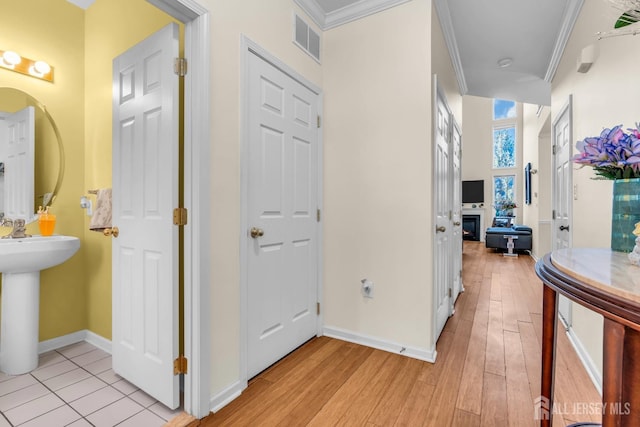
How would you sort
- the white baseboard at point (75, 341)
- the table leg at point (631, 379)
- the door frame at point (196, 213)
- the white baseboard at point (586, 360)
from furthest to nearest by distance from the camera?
the white baseboard at point (75, 341) → the white baseboard at point (586, 360) → the door frame at point (196, 213) → the table leg at point (631, 379)

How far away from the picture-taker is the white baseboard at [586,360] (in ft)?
5.97

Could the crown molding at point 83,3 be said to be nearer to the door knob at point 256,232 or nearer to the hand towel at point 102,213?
the hand towel at point 102,213

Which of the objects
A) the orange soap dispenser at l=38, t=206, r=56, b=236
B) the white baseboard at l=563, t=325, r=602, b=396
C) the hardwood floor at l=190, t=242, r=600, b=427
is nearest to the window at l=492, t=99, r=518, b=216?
the white baseboard at l=563, t=325, r=602, b=396

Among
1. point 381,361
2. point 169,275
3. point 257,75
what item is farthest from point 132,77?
point 381,361

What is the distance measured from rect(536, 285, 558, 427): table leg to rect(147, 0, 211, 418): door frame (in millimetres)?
1456

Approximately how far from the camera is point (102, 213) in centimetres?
208

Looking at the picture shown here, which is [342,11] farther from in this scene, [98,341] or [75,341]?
[75,341]

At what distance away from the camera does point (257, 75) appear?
1912 millimetres

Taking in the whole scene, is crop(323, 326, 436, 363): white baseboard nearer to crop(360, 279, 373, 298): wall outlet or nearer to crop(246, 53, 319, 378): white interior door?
crop(246, 53, 319, 378): white interior door

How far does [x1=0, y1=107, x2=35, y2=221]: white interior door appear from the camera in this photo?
218 centimetres

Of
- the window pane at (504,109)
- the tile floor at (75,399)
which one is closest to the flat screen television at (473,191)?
the window pane at (504,109)

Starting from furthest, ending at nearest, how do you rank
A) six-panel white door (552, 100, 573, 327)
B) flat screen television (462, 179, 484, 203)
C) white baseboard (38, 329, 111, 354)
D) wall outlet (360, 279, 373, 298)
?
1. flat screen television (462, 179, 484, 203)
2. six-panel white door (552, 100, 573, 327)
3. wall outlet (360, 279, 373, 298)
4. white baseboard (38, 329, 111, 354)

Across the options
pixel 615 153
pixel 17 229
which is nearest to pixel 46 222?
pixel 17 229

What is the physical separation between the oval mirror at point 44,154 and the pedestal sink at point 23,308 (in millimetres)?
531
